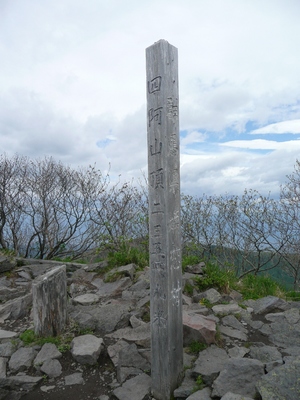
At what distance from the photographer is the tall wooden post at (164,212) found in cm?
317

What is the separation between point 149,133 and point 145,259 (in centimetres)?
423

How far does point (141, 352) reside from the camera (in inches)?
160

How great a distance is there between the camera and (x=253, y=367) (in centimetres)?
333

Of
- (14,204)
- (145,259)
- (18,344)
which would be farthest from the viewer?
(14,204)

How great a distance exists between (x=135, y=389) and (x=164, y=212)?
1825mm

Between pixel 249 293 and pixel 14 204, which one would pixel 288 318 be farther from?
pixel 14 204

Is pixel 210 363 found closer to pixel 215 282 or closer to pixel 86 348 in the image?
pixel 86 348

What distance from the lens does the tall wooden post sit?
10.4 ft

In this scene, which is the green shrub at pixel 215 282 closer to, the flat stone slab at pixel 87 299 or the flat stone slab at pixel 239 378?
the flat stone slab at pixel 87 299

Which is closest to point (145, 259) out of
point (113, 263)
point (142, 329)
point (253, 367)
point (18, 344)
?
point (113, 263)

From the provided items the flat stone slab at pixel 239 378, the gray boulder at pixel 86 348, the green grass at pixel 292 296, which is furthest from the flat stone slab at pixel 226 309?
the gray boulder at pixel 86 348

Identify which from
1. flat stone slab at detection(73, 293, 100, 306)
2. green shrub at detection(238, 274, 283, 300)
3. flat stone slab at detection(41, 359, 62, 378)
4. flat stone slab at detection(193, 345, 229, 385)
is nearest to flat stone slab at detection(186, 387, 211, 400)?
flat stone slab at detection(193, 345, 229, 385)

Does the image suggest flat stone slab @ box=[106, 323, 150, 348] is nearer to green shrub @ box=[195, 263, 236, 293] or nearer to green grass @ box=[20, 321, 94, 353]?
green grass @ box=[20, 321, 94, 353]

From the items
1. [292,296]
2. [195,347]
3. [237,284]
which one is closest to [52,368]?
[195,347]
